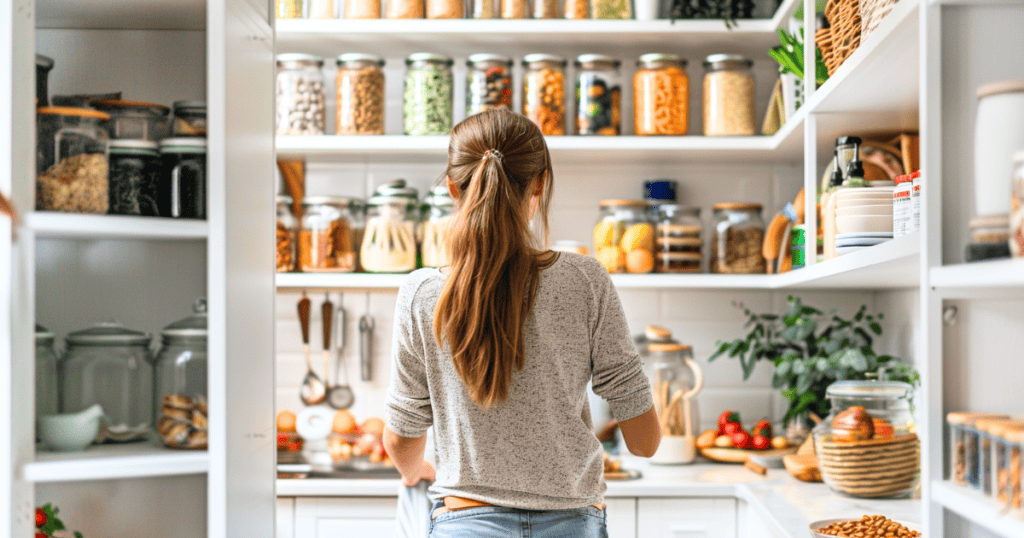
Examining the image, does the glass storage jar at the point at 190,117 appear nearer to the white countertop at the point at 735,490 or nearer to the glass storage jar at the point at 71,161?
the glass storage jar at the point at 71,161

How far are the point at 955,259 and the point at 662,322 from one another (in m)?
1.63

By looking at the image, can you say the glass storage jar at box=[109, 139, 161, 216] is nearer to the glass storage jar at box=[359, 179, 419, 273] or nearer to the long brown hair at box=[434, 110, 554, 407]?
the long brown hair at box=[434, 110, 554, 407]

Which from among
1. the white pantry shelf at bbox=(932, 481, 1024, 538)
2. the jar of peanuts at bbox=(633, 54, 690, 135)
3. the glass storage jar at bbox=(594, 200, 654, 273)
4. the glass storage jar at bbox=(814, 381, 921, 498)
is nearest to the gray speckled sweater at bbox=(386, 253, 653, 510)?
the white pantry shelf at bbox=(932, 481, 1024, 538)

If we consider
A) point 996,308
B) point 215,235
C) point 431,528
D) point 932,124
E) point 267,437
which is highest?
point 932,124

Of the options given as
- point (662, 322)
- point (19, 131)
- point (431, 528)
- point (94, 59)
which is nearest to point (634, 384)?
point (431, 528)

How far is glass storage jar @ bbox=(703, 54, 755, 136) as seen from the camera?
2.38 meters

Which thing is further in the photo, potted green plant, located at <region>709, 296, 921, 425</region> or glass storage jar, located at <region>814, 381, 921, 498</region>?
potted green plant, located at <region>709, 296, 921, 425</region>

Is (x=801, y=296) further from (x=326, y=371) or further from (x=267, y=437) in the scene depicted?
(x=267, y=437)

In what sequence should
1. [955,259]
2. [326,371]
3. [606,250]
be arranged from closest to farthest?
[955,259]
[606,250]
[326,371]

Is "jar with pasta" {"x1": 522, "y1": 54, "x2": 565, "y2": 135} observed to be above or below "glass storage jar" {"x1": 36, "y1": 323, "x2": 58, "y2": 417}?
above

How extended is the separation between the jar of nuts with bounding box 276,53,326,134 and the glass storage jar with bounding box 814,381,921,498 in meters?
1.63

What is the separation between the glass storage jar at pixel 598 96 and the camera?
2.40 meters

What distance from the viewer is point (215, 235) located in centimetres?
122

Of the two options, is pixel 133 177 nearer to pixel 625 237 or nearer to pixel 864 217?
pixel 864 217
